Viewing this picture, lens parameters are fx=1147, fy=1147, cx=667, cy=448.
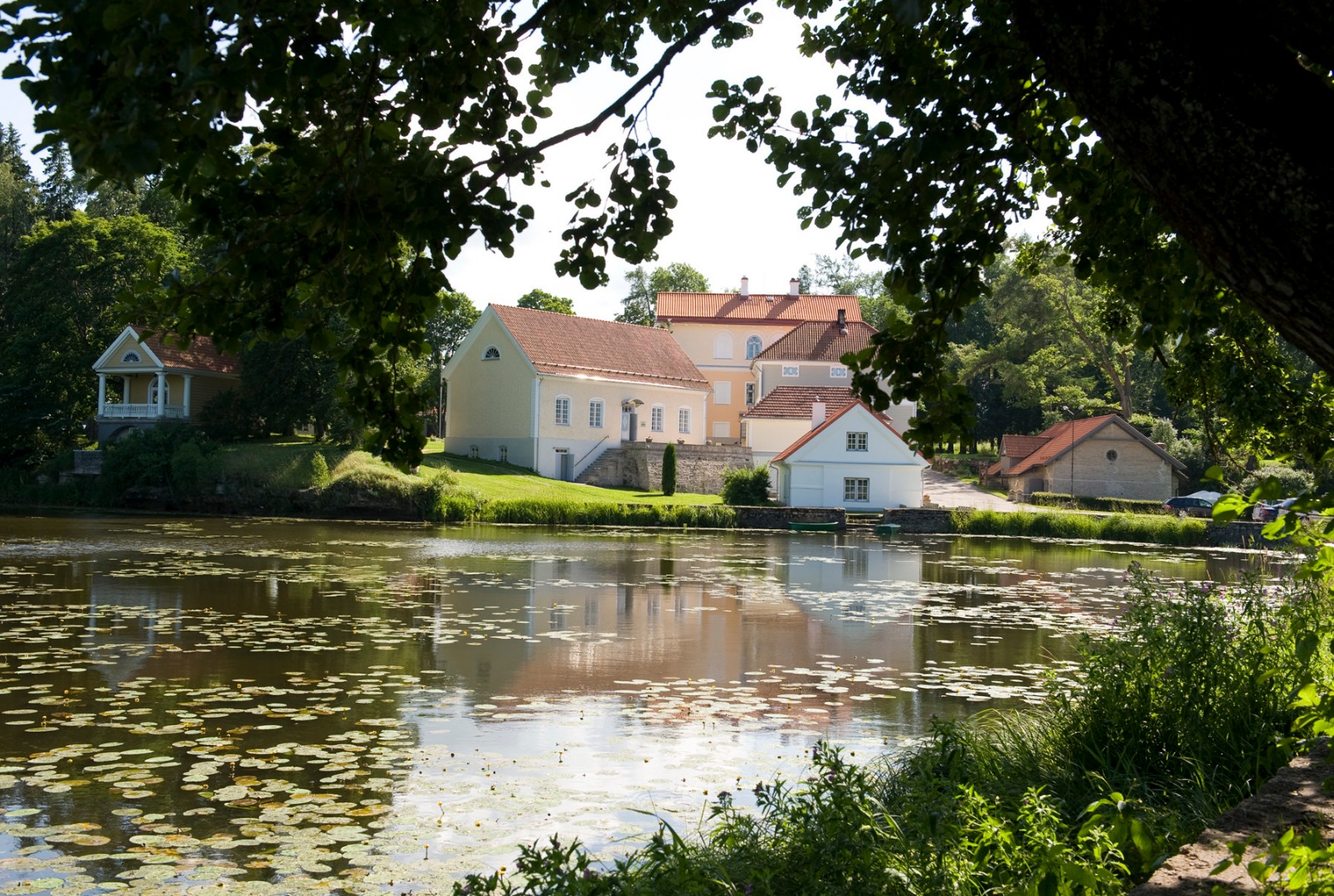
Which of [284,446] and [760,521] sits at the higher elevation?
[284,446]

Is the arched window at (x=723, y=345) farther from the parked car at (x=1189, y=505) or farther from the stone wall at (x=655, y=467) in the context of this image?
the parked car at (x=1189, y=505)

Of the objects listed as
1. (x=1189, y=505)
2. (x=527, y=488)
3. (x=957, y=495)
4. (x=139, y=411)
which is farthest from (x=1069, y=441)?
(x=139, y=411)

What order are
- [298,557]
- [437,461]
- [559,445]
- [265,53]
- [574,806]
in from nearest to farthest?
[265,53], [574,806], [298,557], [437,461], [559,445]

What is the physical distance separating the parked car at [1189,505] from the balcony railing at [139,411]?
41215 mm

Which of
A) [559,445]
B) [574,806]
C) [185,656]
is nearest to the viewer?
[574,806]

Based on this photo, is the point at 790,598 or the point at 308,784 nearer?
the point at 308,784

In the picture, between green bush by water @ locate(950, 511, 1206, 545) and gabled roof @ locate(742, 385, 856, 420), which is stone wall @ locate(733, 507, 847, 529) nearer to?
green bush by water @ locate(950, 511, 1206, 545)

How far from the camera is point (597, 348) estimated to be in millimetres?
55969

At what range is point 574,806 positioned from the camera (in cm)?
725

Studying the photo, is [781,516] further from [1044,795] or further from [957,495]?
[1044,795]

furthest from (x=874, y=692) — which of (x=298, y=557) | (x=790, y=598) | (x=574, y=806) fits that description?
(x=298, y=557)

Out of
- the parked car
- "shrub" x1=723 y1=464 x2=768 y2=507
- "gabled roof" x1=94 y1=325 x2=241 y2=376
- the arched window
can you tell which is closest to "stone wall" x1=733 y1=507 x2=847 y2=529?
"shrub" x1=723 y1=464 x2=768 y2=507

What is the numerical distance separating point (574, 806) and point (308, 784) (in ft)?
5.91

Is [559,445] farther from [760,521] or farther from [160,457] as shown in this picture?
[160,457]
